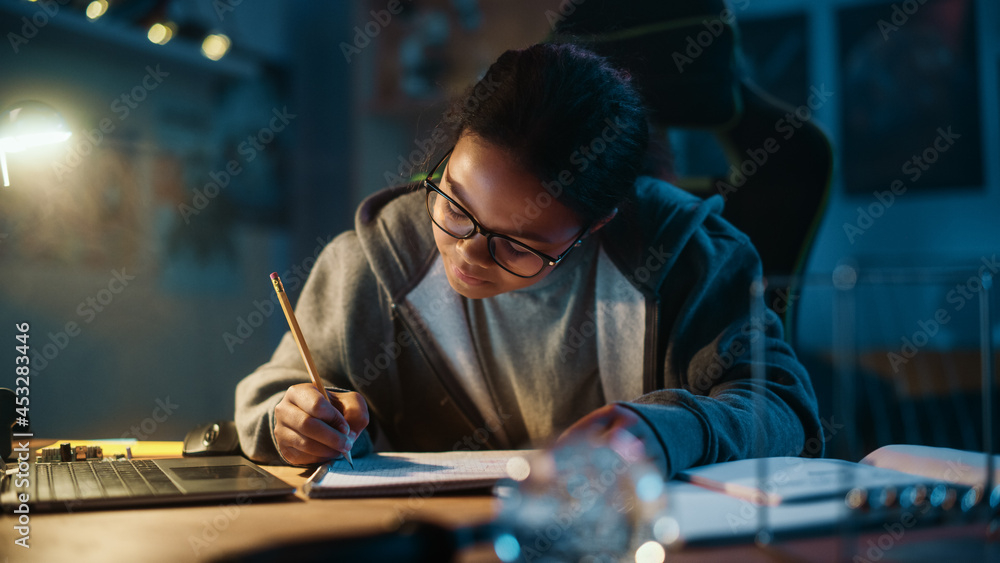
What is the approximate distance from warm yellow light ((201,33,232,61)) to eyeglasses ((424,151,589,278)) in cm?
166

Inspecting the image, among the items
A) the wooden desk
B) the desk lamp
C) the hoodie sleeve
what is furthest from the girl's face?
the desk lamp

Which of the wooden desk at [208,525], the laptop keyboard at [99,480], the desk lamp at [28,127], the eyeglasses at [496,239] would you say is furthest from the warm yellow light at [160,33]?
the wooden desk at [208,525]

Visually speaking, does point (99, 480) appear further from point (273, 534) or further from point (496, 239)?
point (496, 239)

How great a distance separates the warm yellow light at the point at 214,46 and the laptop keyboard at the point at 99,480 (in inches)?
70.6

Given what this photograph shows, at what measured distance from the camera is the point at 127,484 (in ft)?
Result: 2.12

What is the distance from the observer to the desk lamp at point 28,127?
0.86 meters

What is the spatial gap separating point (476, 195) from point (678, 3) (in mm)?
602

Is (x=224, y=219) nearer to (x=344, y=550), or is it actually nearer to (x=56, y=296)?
(x=56, y=296)

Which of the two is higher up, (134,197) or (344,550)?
(134,197)

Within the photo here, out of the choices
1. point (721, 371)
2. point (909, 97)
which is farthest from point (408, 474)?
point (909, 97)

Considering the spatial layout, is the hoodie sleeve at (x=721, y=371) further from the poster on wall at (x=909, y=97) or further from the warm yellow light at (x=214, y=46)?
the poster on wall at (x=909, y=97)

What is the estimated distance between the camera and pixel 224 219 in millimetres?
2330

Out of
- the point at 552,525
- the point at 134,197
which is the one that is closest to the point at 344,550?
the point at 552,525

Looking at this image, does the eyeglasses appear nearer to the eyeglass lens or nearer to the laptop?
the eyeglass lens
